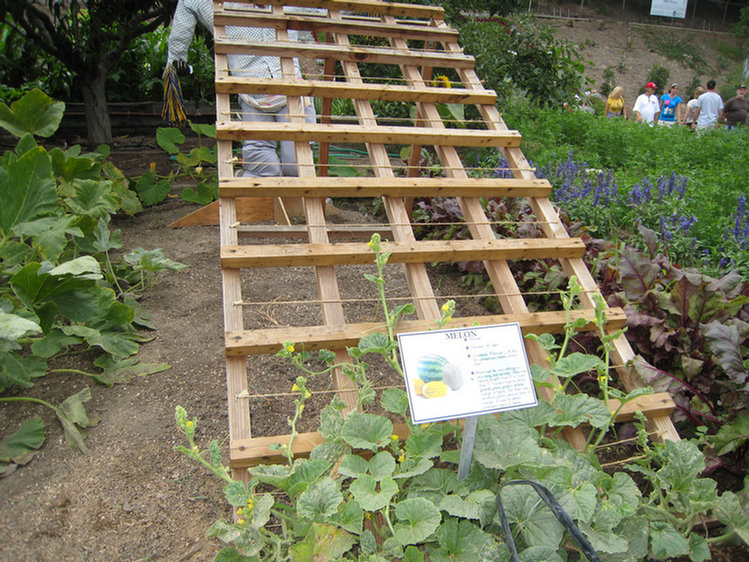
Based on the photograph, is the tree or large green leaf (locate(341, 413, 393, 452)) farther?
the tree

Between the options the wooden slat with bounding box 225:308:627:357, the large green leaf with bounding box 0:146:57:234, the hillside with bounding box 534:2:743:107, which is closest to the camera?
the wooden slat with bounding box 225:308:627:357

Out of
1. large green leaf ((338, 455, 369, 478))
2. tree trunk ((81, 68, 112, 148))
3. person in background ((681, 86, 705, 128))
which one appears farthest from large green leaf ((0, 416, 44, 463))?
person in background ((681, 86, 705, 128))

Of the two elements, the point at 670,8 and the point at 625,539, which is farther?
the point at 670,8

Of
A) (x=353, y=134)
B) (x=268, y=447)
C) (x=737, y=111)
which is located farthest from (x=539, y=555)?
(x=737, y=111)

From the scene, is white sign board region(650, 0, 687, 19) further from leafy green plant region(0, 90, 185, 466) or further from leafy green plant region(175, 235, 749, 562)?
leafy green plant region(175, 235, 749, 562)

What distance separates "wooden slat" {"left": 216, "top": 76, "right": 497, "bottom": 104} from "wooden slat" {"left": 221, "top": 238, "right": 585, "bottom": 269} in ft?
2.79

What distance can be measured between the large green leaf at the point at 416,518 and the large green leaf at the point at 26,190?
1782 mm

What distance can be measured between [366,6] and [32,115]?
1901 millimetres

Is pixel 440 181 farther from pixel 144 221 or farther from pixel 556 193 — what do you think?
pixel 144 221

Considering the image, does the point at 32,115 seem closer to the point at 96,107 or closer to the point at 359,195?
the point at 359,195

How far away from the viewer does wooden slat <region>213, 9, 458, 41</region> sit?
2963 millimetres

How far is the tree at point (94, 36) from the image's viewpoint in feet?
14.1

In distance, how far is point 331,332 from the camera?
183 cm

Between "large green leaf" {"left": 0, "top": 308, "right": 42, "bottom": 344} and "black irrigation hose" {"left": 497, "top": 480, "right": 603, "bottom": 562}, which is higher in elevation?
"large green leaf" {"left": 0, "top": 308, "right": 42, "bottom": 344}
